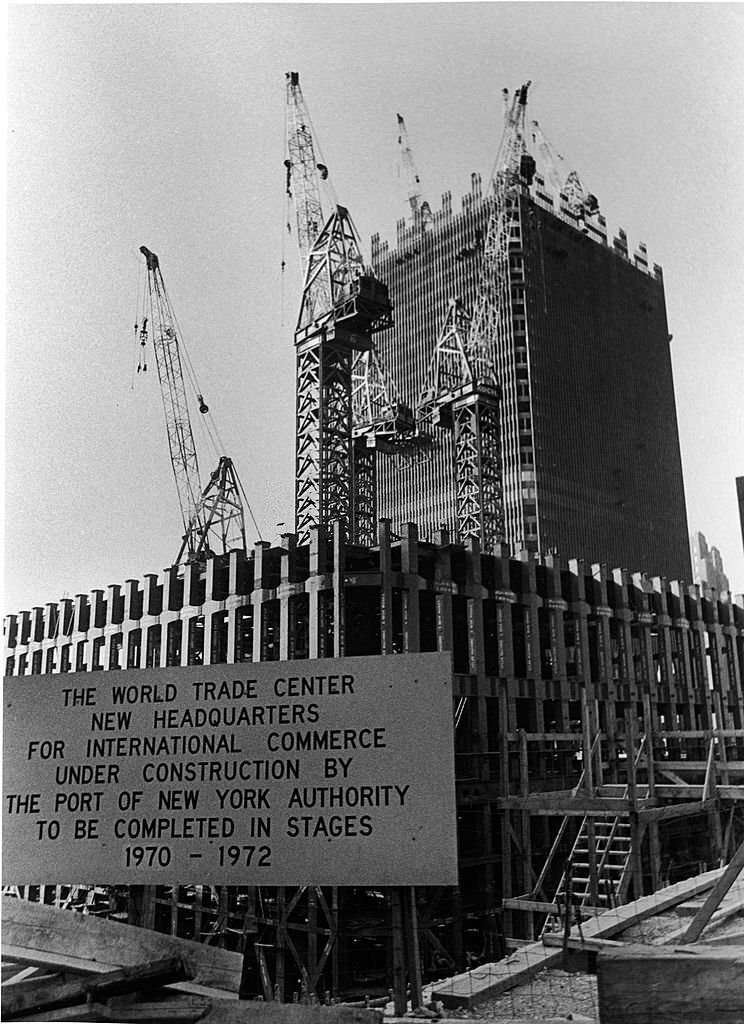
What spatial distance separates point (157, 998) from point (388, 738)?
252 centimetres

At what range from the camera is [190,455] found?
28.1ft

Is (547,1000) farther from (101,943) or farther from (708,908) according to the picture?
(101,943)

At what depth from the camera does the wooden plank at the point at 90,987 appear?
240 inches

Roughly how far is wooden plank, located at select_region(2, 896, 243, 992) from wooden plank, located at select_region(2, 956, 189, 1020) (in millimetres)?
109

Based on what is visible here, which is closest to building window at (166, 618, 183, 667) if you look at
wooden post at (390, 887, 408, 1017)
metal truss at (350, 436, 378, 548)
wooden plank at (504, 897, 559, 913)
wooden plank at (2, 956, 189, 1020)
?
metal truss at (350, 436, 378, 548)

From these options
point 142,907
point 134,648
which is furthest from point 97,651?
point 142,907

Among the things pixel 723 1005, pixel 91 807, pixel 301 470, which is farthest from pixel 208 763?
pixel 723 1005

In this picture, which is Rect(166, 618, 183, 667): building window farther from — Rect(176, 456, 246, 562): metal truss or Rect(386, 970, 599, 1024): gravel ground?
Rect(386, 970, 599, 1024): gravel ground

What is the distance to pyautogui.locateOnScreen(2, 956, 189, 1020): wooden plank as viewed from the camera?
6.09 metres

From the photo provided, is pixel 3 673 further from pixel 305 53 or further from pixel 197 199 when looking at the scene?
pixel 305 53

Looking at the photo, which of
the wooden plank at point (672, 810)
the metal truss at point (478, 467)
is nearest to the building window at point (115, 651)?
the metal truss at point (478, 467)

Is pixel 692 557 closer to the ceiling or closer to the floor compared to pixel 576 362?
closer to the floor

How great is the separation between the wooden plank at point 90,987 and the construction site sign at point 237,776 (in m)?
0.91

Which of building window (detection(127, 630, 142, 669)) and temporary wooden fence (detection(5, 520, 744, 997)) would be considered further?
building window (detection(127, 630, 142, 669))
